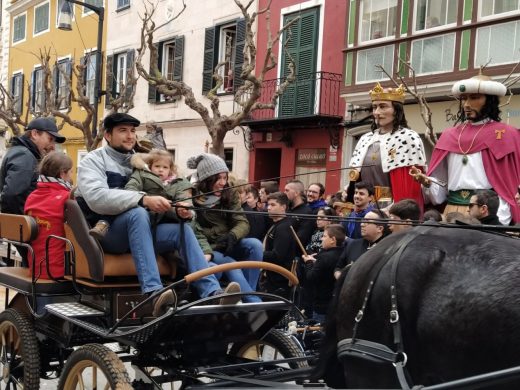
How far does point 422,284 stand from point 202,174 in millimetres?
2414

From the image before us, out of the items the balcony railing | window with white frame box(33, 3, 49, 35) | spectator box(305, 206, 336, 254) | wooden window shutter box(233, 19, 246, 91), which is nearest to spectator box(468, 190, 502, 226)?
spectator box(305, 206, 336, 254)

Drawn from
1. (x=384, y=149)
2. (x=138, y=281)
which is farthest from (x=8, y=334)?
(x=384, y=149)

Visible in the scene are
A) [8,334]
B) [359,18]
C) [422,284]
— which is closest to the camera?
[422,284]

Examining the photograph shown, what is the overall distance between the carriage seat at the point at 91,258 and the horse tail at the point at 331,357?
5.02ft

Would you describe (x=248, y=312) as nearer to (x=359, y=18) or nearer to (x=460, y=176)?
(x=460, y=176)

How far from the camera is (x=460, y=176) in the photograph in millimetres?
3943

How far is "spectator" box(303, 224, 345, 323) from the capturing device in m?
5.78

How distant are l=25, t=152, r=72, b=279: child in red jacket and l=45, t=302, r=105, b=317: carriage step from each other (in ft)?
1.06

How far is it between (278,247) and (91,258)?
2.77 metres

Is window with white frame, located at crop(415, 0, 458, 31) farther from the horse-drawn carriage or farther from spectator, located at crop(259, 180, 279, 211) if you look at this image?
the horse-drawn carriage

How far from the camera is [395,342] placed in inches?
99.0

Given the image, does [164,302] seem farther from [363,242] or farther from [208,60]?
[208,60]

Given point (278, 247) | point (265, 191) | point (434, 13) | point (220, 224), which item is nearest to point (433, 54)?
point (434, 13)

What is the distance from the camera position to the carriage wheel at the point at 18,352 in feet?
13.5
